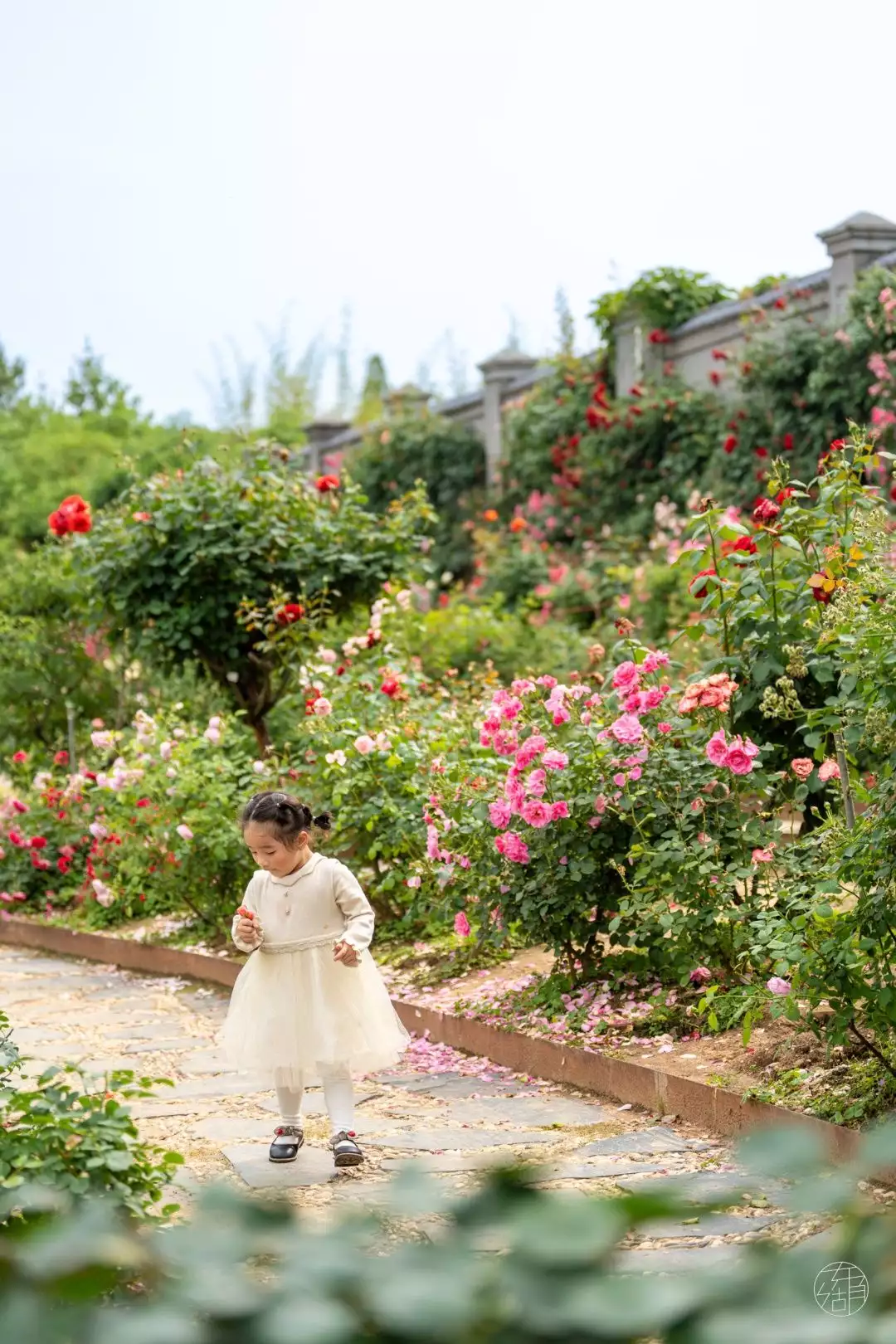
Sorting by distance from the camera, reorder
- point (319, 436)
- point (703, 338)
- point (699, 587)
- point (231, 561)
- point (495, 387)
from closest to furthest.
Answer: point (699, 587)
point (231, 561)
point (703, 338)
point (495, 387)
point (319, 436)

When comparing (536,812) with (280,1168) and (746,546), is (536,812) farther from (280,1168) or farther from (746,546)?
(280,1168)

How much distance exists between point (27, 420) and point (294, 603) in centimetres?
2782

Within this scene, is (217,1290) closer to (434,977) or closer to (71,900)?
(434,977)

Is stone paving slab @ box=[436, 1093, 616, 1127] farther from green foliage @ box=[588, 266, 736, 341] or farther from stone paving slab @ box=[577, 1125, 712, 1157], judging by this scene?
green foliage @ box=[588, 266, 736, 341]

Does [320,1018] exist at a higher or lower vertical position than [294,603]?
lower

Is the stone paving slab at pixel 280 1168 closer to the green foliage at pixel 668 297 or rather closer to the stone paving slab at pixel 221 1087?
the stone paving slab at pixel 221 1087

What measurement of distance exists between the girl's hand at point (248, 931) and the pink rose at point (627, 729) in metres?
1.32

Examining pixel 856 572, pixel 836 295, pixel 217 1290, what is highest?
pixel 836 295

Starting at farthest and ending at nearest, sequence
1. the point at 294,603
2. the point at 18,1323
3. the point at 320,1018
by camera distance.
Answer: the point at 294,603, the point at 320,1018, the point at 18,1323

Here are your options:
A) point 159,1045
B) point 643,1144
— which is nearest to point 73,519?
point 159,1045

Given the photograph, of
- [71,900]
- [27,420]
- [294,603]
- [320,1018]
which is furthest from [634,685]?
[27,420]

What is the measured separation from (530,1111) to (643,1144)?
58cm

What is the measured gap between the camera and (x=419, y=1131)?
4.61 metres

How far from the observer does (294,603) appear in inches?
364
